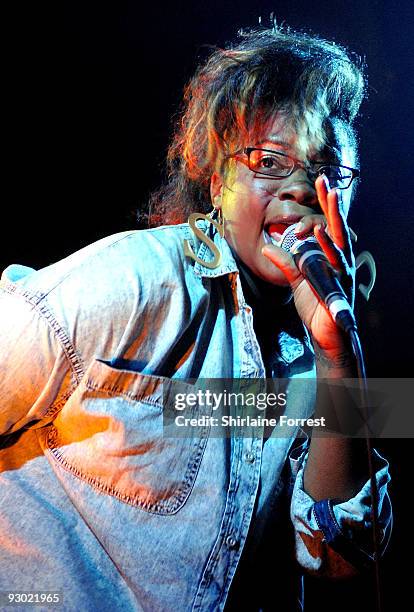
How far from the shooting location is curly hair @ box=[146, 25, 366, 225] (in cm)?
174

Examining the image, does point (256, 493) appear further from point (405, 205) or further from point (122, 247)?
point (405, 205)

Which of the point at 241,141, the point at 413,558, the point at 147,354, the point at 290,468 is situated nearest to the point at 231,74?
the point at 241,141

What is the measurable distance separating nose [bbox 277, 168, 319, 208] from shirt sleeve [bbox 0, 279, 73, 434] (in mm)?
738

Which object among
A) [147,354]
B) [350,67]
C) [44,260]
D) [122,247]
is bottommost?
[147,354]

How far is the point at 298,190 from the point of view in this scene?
152cm

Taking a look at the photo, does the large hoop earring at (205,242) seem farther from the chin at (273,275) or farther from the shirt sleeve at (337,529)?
the shirt sleeve at (337,529)

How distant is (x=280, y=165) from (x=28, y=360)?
90 cm

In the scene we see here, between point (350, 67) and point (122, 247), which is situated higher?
point (350, 67)

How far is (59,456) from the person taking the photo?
1.34 m

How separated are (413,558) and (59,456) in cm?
151

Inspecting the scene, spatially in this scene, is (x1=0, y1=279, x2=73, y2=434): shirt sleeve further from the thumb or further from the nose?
the nose

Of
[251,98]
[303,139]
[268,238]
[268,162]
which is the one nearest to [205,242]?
[268,238]

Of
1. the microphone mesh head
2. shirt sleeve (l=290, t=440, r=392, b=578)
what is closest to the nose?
the microphone mesh head

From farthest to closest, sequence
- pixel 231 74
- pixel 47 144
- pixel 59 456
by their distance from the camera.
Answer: pixel 47 144
pixel 231 74
pixel 59 456
